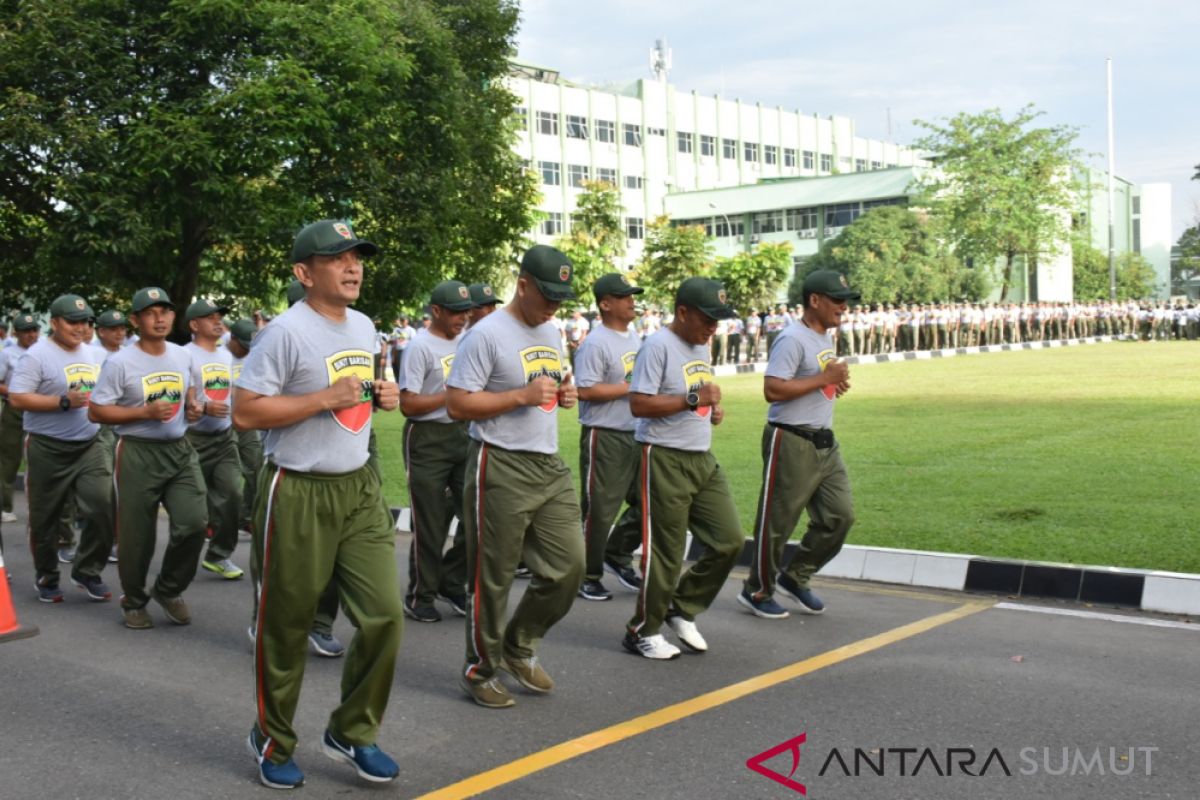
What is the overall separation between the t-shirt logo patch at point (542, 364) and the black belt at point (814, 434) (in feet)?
6.18

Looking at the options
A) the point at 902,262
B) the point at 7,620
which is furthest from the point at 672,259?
the point at 7,620

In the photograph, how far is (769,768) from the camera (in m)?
4.77

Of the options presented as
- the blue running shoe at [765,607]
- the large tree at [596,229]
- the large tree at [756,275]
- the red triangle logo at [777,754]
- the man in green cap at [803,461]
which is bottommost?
the blue running shoe at [765,607]

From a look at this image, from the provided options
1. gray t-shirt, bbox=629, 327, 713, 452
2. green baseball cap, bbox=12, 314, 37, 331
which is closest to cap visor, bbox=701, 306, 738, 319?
gray t-shirt, bbox=629, 327, 713, 452

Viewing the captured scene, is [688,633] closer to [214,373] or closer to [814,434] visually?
[814,434]

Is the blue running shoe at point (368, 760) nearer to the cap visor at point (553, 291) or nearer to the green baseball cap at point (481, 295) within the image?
the cap visor at point (553, 291)

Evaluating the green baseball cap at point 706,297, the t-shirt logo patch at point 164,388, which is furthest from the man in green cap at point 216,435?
the green baseball cap at point 706,297

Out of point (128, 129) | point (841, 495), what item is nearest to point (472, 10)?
point (128, 129)

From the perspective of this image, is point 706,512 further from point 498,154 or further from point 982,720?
point 498,154

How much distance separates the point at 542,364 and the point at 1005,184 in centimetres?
5351

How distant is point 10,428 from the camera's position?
11.8 meters

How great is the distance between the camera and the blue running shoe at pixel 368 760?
4.64 metres

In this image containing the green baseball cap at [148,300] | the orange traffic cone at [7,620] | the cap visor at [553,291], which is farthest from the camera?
the green baseball cap at [148,300]

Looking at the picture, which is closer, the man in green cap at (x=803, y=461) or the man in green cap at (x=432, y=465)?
the man in green cap at (x=803, y=461)
